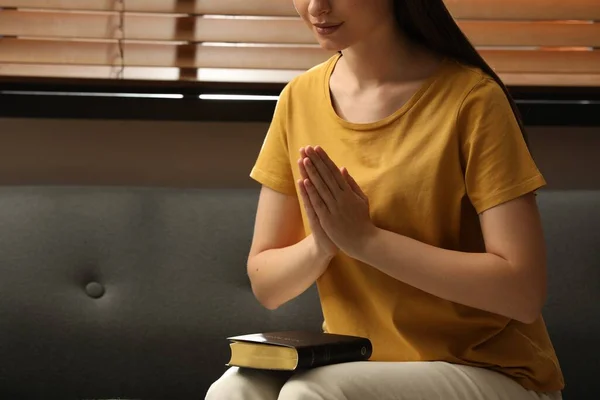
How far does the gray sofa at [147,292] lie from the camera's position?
1881 millimetres

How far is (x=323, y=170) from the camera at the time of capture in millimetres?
1245

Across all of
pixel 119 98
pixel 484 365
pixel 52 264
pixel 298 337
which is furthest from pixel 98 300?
pixel 484 365

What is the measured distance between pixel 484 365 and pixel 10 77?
4.43ft

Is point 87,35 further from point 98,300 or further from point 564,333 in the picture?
point 564,333

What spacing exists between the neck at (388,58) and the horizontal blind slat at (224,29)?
28.5 inches

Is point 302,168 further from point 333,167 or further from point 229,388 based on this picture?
point 229,388

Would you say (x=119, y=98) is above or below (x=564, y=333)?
above

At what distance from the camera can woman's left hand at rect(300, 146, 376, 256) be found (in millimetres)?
1244

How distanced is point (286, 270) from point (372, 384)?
30 cm

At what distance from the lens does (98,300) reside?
1.94 meters

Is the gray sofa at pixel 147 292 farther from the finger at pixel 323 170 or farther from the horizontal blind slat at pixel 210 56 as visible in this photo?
the finger at pixel 323 170

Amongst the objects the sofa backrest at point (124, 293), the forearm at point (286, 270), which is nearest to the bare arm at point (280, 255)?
the forearm at point (286, 270)

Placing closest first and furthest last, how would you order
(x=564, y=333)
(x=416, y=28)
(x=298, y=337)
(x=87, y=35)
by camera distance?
(x=298, y=337)
(x=416, y=28)
(x=564, y=333)
(x=87, y=35)

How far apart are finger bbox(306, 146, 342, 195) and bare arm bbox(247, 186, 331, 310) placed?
12cm
